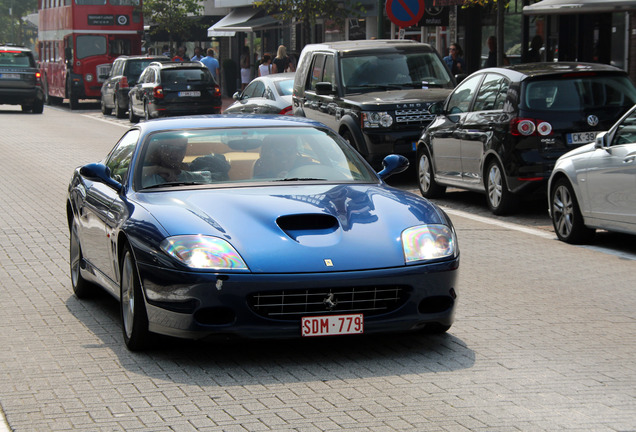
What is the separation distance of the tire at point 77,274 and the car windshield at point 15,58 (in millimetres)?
33490

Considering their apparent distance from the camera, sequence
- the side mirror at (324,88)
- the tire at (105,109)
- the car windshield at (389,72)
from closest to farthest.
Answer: the side mirror at (324,88), the car windshield at (389,72), the tire at (105,109)

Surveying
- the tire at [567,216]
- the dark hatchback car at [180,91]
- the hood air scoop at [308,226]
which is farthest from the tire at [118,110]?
the hood air scoop at [308,226]

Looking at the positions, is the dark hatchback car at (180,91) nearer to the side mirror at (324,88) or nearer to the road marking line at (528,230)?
the side mirror at (324,88)

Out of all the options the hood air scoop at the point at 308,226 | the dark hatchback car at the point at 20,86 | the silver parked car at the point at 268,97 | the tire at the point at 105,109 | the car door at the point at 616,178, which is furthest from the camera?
the dark hatchback car at the point at 20,86

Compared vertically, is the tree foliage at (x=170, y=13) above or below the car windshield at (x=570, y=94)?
above

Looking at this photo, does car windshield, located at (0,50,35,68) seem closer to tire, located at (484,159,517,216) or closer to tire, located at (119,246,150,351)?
tire, located at (484,159,517,216)

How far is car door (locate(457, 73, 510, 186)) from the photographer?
44.5 ft

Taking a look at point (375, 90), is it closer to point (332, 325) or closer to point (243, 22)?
point (332, 325)

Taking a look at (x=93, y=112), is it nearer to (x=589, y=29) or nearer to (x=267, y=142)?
(x=589, y=29)

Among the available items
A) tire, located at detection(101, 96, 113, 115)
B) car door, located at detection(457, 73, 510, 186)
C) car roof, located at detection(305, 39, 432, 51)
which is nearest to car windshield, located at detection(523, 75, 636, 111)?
car door, located at detection(457, 73, 510, 186)

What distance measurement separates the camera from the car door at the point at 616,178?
10445 millimetres

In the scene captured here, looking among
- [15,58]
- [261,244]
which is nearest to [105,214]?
[261,244]

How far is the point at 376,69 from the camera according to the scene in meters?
17.9

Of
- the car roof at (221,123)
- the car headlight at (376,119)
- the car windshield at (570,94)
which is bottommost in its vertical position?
the car headlight at (376,119)
